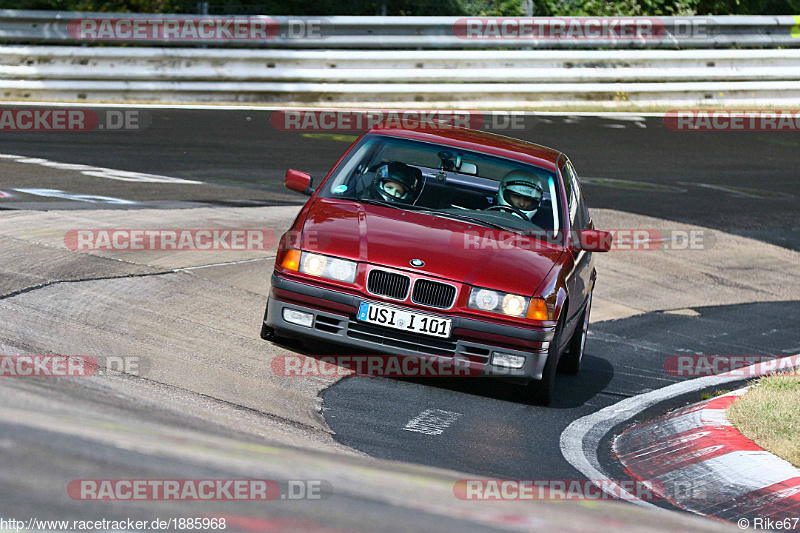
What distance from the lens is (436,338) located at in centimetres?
685

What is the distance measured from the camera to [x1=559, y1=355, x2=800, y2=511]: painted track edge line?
6.07 meters

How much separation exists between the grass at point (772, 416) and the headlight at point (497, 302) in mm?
1443

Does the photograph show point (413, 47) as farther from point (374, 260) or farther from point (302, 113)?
point (374, 260)

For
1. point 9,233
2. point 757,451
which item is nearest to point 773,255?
point 757,451

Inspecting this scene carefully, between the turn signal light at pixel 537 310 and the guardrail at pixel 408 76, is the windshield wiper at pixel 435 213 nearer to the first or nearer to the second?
the turn signal light at pixel 537 310

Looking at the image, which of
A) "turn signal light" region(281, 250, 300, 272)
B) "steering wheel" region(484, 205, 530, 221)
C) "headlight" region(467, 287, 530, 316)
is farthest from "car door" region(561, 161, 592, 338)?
"turn signal light" region(281, 250, 300, 272)

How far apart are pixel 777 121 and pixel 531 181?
15.6m

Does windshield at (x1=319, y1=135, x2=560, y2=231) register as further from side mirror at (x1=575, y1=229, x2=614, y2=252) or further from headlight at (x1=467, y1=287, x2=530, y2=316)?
headlight at (x1=467, y1=287, x2=530, y2=316)

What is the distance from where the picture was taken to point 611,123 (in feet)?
66.9

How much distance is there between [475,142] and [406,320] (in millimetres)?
1988

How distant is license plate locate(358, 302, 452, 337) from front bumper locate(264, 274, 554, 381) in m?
0.03

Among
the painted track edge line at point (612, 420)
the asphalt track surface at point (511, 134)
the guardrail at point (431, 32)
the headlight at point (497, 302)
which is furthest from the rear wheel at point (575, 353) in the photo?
the guardrail at point (431, 32)

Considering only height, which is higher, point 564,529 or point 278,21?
point 278,21

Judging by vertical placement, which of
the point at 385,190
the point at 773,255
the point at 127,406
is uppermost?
the point at 385,190
